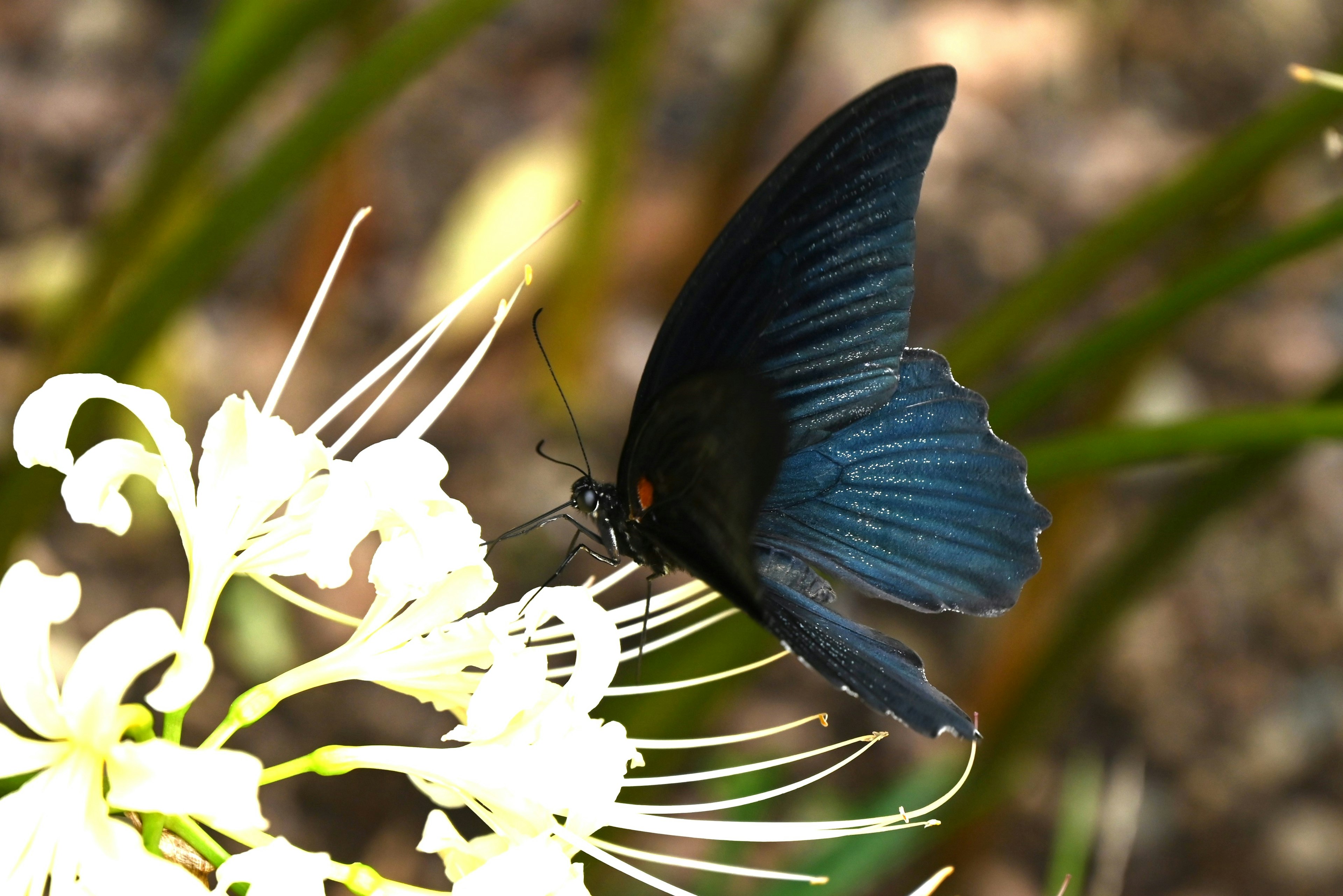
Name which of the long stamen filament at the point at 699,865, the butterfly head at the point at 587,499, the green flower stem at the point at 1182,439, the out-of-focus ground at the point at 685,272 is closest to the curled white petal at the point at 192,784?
the long stamen filament at the point at 699,865

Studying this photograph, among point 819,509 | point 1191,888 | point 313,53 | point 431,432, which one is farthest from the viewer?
point 313,53

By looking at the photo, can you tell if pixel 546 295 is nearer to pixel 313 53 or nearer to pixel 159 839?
pixel 313 53

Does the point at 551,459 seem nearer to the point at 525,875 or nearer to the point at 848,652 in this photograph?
the point at 848,652

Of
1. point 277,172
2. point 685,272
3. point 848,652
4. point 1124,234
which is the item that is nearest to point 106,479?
point 848,652

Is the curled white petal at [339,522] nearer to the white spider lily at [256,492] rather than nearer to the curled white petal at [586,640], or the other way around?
the white spider lily at [256,492]

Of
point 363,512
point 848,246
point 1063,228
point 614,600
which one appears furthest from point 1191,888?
point 363,512

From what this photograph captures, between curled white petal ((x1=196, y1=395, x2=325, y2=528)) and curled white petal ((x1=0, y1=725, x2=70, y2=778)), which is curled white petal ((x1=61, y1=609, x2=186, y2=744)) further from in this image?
curled white petal ((x1=196, y1=395, x2=325, y2=528))

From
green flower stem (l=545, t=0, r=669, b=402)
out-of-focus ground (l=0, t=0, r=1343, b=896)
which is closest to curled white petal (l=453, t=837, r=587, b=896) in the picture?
out-of-focus ground (l=0, t=0, r=1343, b=896)
